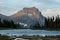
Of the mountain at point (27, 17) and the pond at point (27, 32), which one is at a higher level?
the mountain at point (27, 17)

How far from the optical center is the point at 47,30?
459 cm

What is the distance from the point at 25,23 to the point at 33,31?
26cm

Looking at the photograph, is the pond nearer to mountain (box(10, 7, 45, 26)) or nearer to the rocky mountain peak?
mountain (box(10, 7, 45, 26))

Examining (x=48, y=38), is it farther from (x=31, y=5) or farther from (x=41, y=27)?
(x=31, y=5)

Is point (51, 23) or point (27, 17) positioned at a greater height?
point (27, 17)

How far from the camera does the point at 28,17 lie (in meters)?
4.61

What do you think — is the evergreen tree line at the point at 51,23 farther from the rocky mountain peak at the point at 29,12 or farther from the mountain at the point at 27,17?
the rocky mountain peak at the point at 29,12

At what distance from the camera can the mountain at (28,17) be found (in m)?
4.59

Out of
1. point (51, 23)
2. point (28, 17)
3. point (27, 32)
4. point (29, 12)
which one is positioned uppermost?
point (29, 12)

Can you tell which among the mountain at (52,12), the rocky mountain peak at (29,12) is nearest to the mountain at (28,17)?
the rocky mountain peak at (29,12)

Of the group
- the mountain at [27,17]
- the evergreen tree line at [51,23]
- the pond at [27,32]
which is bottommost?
the pond at [27,32]

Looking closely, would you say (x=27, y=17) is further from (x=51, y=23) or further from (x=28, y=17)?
(x=51, y=23)

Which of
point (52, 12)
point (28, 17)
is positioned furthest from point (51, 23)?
point (28, 17)

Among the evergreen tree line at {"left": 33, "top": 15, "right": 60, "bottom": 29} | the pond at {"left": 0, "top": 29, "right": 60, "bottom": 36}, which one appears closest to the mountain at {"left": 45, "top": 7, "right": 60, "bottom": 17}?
the evergreen tree line at {"left": 33, "top": 15, "right": 60, "bottom": 29}
